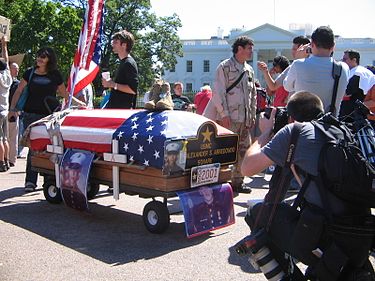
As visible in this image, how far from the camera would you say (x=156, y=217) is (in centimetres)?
512

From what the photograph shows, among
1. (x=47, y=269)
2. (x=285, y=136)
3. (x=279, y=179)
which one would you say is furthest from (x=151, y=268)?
(x=285, y=136)

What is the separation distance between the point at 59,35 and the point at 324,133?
126ft

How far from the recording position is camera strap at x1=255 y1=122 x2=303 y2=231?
3021mm

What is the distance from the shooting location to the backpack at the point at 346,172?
2.79 meters

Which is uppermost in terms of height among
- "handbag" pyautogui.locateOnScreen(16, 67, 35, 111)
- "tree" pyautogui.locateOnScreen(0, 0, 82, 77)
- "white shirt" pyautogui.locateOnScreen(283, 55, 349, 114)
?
"tree" pyautogui.locateOnScreen(0, 0, 82, 77)

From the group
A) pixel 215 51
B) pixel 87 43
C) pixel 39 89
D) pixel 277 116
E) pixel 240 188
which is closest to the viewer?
pixel 277 116

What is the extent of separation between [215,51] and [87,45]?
282 ft

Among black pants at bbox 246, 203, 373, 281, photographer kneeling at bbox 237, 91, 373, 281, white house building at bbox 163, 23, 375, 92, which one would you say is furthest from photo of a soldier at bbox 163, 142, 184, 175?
white house building at bbox 163, 23, 375, 92

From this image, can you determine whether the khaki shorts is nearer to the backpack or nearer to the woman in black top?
the woman in black top

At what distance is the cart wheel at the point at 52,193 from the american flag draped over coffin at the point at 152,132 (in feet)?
5.19

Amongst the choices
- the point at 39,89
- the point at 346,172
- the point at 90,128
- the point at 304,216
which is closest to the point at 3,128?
the point at 39,89

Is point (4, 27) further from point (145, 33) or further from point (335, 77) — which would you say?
point (145, 33)

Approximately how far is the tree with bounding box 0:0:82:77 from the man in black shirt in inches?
1284

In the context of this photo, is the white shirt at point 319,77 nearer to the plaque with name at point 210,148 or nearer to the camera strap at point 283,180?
the plaque with name at point 210,148
